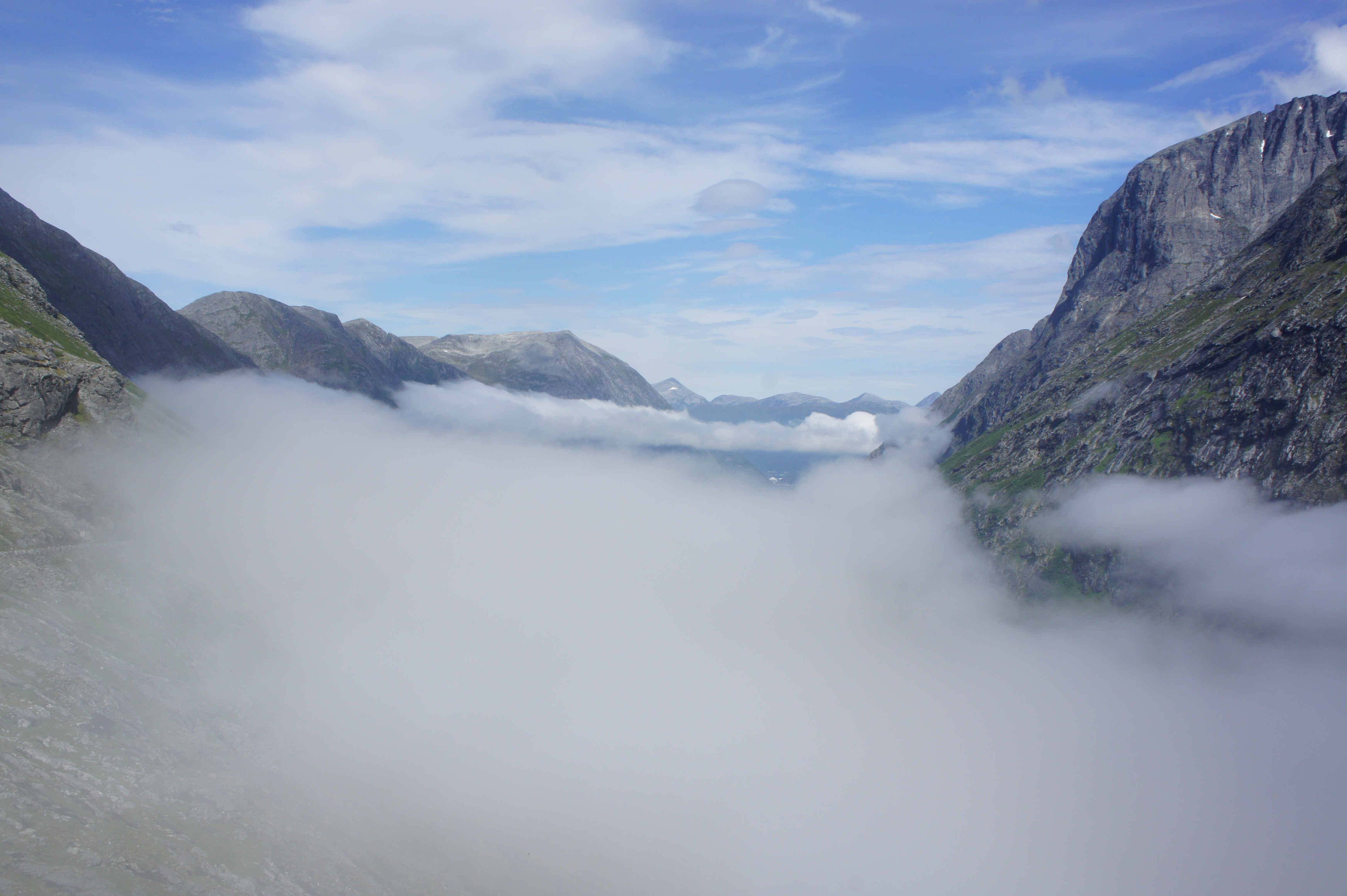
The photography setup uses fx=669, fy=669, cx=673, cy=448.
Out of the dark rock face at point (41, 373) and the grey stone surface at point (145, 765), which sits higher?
the dark rock face at point (41, 373)

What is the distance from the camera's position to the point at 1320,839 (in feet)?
591

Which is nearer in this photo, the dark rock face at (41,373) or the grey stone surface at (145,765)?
the grey stone surface at (145,765)

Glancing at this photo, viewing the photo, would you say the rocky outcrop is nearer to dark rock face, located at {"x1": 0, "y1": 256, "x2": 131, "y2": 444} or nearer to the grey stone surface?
dark rock face, located at {"x1": 0, "y1": 256, "x2": 131, "y2": 444}

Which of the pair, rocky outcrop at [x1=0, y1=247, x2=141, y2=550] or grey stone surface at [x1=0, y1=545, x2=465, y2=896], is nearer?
grey stone surface at [x1=0, y1=545, x2=465, y2=896]

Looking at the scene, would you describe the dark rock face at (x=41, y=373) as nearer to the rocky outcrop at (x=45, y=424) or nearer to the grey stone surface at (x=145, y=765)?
the rocky outcrop at (x=45, y=424)

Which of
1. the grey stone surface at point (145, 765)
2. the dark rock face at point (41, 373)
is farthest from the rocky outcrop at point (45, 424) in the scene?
the grey stone surface at point (145, 765)

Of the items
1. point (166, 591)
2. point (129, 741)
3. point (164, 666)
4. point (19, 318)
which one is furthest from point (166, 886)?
point (19, 318)

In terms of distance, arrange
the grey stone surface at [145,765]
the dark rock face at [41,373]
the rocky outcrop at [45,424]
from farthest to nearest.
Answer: the dark rock face at [41,373]
the rocky outcrop at [45,424]
the grey stone surface at [145,765]

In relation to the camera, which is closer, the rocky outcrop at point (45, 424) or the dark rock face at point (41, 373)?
the rocky outcrop at point (45, 424)

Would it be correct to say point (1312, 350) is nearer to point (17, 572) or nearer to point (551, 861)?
point (551, 861)

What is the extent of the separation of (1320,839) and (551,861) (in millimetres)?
204030

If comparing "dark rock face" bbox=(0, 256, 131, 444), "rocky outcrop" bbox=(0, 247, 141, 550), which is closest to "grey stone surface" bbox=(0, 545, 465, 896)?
"rocky outcrop" bbox=(0, 247, 141, 550)

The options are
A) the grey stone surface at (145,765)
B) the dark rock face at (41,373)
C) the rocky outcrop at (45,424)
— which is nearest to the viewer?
the grey stone surface at (145,765)

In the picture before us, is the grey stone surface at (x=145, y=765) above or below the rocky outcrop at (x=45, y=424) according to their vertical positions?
below
